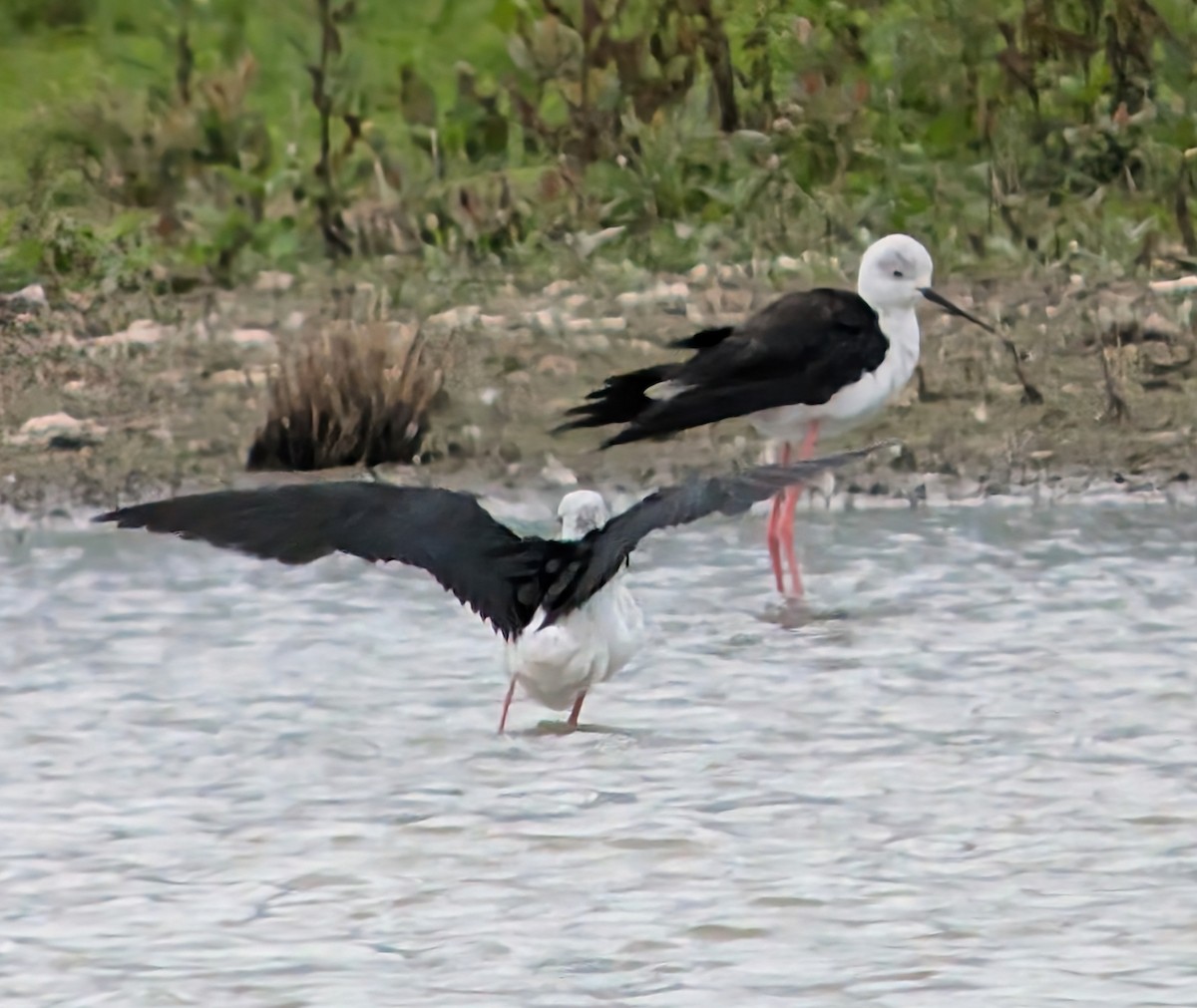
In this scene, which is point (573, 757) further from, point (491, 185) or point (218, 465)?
point (491, 185)

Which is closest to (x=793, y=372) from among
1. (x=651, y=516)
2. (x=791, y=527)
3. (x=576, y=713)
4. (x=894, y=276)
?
(x=791, y=527)

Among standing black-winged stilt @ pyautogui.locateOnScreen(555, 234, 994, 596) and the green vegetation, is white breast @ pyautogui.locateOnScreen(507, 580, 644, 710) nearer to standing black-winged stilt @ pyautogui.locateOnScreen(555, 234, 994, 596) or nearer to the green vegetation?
standing black-winged stilt @ pyautogui.locateOnScreen(555, 234, 994, 596)

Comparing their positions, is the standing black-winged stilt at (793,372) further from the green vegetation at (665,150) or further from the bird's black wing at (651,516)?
the green vegetation at (665,150)

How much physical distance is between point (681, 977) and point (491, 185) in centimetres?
650

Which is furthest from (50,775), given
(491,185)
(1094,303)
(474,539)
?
(491,185)

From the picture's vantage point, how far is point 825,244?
9656 mm

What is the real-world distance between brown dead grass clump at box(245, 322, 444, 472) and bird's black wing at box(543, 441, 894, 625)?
9.33 ft

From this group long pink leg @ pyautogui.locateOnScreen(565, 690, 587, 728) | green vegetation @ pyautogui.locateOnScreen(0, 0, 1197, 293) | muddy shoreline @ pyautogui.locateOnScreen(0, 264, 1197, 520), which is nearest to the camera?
long pink leg @ pyautogui.locateOnScreen(565, 690, 587, 728)

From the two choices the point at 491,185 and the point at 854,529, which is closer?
the point at 854,529

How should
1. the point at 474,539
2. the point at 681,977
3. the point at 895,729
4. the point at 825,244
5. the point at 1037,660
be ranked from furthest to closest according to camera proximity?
the point at 825,244
the point at 1037,660
the point at 895,729
the point at 474,539
the point at 681,977

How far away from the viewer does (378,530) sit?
16.0 ft

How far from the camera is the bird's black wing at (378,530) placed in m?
4.76

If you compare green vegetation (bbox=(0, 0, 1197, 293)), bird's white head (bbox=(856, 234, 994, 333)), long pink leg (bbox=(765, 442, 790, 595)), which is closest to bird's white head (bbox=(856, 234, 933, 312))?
bird's white head (bbox=(856, 234, 994, 333))

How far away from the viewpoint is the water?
401cm
